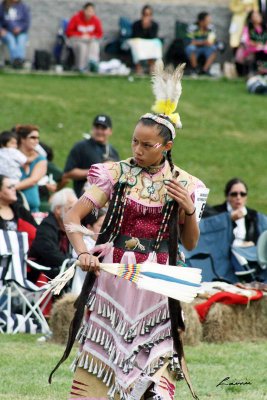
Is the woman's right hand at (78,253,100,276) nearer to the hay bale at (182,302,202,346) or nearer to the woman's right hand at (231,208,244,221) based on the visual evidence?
the hay bale at (182,302,202,346)

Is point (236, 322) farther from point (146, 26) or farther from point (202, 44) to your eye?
point (202, 44)

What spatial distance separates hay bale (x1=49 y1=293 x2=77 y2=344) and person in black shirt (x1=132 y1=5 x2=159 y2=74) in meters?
15.4

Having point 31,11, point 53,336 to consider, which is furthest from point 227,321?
point 31,11

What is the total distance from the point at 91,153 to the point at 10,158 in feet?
4.21

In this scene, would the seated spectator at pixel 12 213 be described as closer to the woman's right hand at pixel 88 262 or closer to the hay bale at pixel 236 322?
the hay bale at pixel 236 322

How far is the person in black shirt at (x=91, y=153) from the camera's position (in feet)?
44.5

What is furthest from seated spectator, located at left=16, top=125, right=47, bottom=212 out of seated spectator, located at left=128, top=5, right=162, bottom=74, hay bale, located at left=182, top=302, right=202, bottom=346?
seated spectator, located at left=128, top=5, right=162, bottom=74

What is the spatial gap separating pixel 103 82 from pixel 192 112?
2.22 m

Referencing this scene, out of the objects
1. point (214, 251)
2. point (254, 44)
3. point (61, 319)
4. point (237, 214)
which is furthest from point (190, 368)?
point (254, 44)

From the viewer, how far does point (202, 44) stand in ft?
83.9

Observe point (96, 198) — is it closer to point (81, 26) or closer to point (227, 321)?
point (227, 321)

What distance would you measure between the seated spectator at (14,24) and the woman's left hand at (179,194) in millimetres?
17571

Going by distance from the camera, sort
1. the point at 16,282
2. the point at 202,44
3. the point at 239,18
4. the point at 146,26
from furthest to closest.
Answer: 1. the point at 239,18
2. the point at 202,44
3. the point at 146,26
4. the point at 16,282

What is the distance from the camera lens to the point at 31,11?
25781mm
